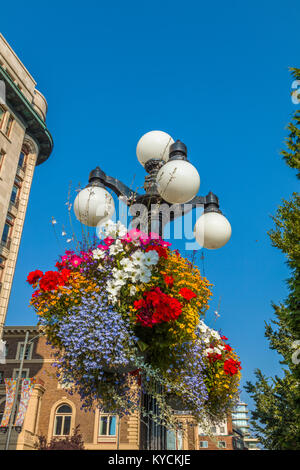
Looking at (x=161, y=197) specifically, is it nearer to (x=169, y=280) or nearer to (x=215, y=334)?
(x=169, y=280)

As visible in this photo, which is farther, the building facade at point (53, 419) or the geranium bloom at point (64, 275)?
the building facade at point (53, 419)

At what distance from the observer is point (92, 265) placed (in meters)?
4.05

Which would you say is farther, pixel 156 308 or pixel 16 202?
pixel 16 202

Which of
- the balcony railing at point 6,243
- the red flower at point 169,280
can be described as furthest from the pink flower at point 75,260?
the balcony railing at point 6,243

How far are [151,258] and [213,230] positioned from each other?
176 cm

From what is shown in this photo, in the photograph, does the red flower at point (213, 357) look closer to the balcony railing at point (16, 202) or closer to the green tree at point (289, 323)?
the green tree at point (289, 323)

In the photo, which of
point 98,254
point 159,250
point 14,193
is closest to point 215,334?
point 159,250

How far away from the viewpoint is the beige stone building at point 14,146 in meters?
29.8

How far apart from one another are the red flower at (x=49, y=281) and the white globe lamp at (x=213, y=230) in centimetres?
224

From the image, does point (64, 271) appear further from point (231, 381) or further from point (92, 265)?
point (231, 381)

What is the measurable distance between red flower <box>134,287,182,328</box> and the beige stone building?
26.7 meters

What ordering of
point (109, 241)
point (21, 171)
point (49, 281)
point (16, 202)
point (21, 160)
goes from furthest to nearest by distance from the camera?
point (21, 160) < point (21, 171) < point (16, 202) < point (109, 241) < point (49, 281)

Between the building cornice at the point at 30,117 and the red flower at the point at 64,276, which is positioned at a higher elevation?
the building cornice at the point at 30,117

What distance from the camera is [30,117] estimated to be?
3500 cm
